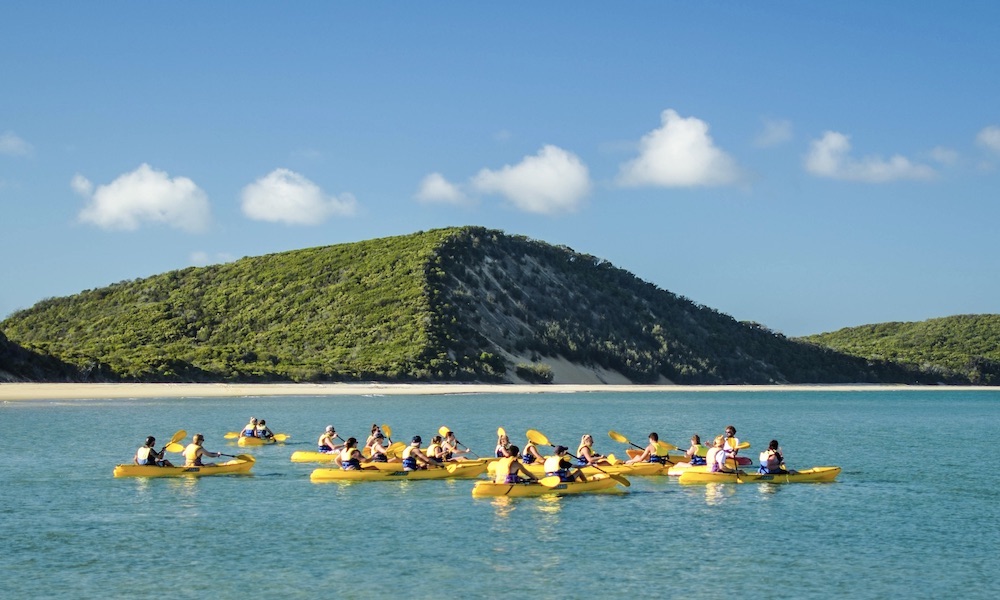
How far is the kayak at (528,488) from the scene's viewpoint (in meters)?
29.5

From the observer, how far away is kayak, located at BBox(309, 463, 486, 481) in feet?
110

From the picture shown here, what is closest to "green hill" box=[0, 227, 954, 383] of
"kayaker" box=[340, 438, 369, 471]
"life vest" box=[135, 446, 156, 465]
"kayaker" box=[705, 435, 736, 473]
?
"life vest" box=[135, 446, 156, 465]

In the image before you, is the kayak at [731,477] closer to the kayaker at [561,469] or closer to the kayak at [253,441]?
the kayaker at [561,469]

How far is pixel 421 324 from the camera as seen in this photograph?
333ft

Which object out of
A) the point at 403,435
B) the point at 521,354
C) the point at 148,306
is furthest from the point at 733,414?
the point at 148,306

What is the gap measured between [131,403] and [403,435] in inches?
991

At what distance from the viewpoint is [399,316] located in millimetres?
105312

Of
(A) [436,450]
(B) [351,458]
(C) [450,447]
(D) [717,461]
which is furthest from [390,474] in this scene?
(D) [717,461]

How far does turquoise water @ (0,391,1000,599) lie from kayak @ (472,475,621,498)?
247 mm

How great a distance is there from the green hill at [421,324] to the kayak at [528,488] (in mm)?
56282

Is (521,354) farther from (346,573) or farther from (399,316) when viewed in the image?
(346,573)

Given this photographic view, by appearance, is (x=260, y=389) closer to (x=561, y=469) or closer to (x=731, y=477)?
(x=731, y=477)

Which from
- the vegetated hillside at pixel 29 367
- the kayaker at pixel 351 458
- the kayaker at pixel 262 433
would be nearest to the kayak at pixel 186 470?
the kayaker at pixel 351 458

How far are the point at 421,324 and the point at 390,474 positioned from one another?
6815 centimetres
